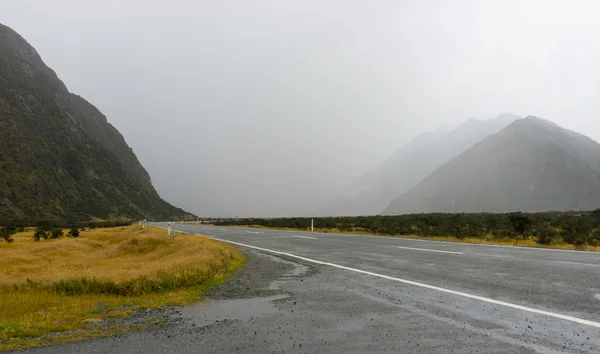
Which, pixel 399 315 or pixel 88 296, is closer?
pixel 399 315

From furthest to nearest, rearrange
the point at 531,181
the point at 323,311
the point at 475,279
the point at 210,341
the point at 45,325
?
the point at 531,181 < the point at 475,279 < the point at 323,311 < the point at 45,325 < the point at 210,341

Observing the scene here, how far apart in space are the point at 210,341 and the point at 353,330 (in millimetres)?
1794

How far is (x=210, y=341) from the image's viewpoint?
13.9 ft

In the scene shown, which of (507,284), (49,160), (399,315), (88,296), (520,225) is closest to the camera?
(399,315)

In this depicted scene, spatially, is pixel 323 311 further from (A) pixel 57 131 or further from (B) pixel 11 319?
(A) pixel 57 131

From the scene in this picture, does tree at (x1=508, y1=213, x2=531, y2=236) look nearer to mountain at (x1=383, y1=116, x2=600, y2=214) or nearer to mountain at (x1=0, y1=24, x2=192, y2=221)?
mountain at (x1=0, y1=24, x2=192, y2=221)

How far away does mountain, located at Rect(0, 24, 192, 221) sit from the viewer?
83500mm

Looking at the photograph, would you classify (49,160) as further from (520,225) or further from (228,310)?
(228,310)

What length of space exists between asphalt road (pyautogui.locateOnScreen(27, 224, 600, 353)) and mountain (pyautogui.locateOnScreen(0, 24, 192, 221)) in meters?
79.4

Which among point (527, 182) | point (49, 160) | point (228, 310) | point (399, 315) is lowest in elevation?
point (228, 310)

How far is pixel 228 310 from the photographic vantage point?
570cm

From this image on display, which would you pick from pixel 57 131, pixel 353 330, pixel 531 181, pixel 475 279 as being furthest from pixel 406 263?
pixel 531 181

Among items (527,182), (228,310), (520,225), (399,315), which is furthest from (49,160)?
(527,182)

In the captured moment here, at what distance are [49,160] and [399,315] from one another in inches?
4674
